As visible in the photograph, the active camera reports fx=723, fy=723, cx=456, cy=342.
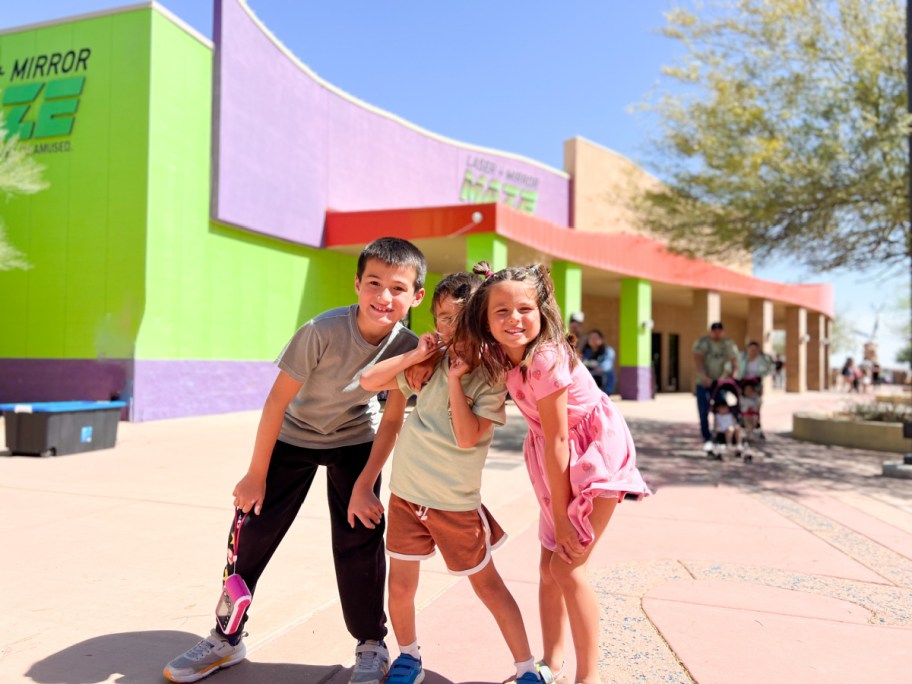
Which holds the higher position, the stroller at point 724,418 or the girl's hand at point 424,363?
the girl's hand at point 424,363

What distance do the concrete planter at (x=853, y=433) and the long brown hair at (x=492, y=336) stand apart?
8.88m

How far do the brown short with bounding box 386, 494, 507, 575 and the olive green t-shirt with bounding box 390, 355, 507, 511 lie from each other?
0.04 m

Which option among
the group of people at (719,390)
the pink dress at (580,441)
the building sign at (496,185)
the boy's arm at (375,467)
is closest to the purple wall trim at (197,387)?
the group of people at (719,390)

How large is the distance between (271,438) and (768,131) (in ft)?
28.4

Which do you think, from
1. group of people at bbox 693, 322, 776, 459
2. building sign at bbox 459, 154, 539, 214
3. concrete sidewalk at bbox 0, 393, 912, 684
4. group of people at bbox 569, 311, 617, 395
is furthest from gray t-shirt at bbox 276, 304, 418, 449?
building sign at bbox 459, 154, 539, 214

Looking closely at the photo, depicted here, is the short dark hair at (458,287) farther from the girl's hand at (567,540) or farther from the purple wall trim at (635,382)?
the purple wall trim at (635,382)

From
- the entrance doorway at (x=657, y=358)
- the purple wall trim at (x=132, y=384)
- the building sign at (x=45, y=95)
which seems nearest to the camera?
the purple wall trim at (x=132, y=384)

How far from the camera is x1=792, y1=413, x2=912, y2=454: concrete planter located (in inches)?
381

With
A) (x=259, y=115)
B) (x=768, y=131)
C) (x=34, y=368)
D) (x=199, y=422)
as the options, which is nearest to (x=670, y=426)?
(x=768, y=131)

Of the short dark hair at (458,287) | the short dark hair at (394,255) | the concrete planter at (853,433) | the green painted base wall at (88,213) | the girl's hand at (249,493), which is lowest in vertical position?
the concrete planter at (853,433)

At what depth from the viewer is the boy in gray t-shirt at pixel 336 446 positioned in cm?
248

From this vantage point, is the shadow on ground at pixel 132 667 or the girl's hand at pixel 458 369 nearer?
the girl's hand at pixel 458 369

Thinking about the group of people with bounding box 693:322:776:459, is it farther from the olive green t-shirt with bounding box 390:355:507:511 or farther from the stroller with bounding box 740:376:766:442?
the olive green t-shirt with bounding box 390:355:507:511

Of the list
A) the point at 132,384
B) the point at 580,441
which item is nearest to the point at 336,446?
the point at 580,441
